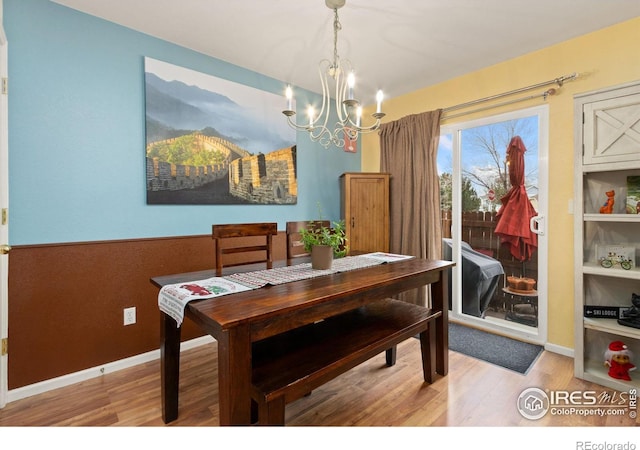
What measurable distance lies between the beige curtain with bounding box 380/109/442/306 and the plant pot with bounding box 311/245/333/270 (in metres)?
1.69

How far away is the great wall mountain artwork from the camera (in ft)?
7.96

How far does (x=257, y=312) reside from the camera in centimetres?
117

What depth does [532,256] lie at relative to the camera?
8.96 ft

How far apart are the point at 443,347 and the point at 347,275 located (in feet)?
3.25

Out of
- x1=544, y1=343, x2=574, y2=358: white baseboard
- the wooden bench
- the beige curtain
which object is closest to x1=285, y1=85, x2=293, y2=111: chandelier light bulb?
the wooden bench

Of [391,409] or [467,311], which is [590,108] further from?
[391,409]

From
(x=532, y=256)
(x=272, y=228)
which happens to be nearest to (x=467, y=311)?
(x=532, y=256)

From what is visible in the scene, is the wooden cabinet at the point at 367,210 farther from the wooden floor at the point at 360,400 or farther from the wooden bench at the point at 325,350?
the wooden floor at the point at 360,400

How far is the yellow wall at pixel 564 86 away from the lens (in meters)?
2.20

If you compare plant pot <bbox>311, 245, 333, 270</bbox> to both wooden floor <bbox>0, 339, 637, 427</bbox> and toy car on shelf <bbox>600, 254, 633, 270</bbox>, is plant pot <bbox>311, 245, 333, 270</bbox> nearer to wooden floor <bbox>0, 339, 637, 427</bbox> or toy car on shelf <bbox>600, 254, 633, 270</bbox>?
wooden floor <bbox>0, 339, 637, 427</bbox>

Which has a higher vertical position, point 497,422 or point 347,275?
point 347,275

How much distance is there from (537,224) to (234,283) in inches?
103

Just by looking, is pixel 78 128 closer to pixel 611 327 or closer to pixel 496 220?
pixel 496 220
